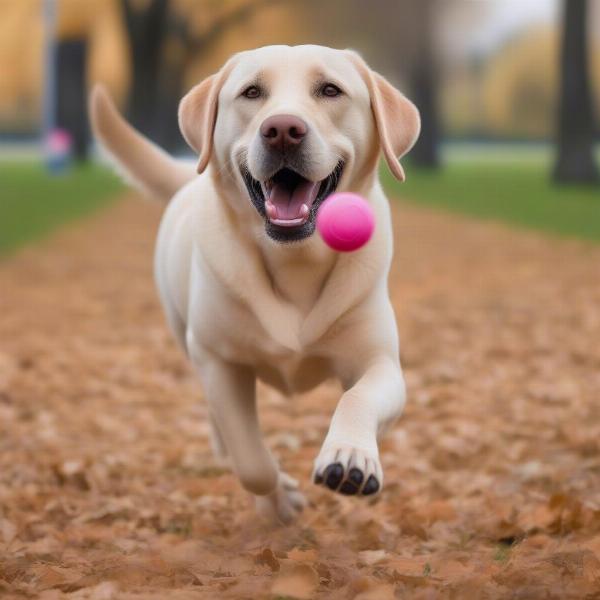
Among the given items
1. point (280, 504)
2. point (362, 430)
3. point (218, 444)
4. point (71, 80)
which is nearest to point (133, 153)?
point (218, 444)

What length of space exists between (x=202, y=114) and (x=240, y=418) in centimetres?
104

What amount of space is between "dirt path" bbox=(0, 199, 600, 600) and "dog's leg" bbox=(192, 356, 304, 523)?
0.21 metres

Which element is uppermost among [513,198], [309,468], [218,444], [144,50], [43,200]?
[144,50]

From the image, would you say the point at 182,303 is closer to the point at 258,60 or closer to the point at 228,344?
the point at 228,344

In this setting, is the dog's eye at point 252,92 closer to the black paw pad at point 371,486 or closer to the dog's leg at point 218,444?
the black paw pad at point 371,486

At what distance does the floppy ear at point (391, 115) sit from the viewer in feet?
12.6

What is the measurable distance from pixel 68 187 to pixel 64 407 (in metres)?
19.6

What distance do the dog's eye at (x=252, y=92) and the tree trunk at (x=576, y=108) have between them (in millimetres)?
18564

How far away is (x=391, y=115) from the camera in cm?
389

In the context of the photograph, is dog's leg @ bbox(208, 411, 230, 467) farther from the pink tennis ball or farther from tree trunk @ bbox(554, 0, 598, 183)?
tree trunk @ bbox(554, 0, 598, 183)

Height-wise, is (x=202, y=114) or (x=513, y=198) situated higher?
(x=202, y=114)

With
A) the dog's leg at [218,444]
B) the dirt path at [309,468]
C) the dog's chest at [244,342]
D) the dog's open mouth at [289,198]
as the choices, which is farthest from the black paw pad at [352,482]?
the dog's leg at [218,444]

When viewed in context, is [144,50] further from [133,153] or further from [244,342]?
[244,342]

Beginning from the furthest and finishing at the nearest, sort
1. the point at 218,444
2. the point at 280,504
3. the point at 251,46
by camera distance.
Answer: the point at 251,46 < the point at 218,444 < the point at 280,504
